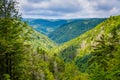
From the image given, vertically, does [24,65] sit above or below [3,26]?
below

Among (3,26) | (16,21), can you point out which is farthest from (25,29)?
(3,26)

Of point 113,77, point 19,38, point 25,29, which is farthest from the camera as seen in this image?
point 25,29

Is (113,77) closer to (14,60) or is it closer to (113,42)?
(14,60)

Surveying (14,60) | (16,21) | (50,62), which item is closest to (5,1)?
(16,21)

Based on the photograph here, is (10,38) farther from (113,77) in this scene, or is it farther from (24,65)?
(113,77)

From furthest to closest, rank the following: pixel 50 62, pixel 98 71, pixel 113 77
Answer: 1. pixel 50 62
2. pixel 98 71
3. pixel 113 77

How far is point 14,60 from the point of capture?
32531 millimetres

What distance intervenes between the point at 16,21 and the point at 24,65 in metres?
5.21

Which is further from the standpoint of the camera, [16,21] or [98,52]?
[98,52]

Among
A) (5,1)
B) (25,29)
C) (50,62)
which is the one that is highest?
(5,1)

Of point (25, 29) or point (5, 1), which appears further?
point (25, 29)

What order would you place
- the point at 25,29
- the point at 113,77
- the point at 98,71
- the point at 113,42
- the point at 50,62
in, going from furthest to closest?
1. the point at 50,62
2. the point at 113,42
3. the point at 98,71
4. the point at 25,29
5. the point at 113,77

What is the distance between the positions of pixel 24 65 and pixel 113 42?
1720cm

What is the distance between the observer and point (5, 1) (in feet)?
103
